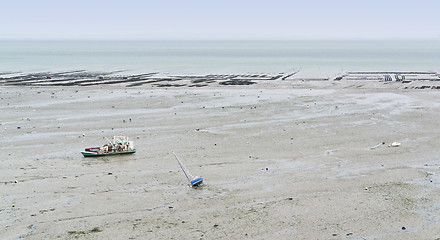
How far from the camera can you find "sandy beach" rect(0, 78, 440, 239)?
1714cm

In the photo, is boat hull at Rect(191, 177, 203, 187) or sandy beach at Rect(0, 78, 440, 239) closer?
sandy beach at Rect(0, 78, 440, 239)

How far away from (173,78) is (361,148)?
4405 centimetres

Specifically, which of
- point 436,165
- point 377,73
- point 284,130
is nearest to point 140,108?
point 284,130

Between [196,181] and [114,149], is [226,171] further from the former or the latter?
[114,149]

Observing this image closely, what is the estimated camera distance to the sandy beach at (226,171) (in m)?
17.1

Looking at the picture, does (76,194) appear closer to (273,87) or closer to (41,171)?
(41,171)

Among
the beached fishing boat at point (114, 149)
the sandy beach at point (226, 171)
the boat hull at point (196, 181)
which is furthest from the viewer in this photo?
the beached fishing boat at point (114, 149)

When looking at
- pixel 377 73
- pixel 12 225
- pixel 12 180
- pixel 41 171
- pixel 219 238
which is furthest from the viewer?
pixel 377 73

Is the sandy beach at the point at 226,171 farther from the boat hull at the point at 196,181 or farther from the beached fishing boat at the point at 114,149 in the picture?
the beached fishing boat at the point at 114,149

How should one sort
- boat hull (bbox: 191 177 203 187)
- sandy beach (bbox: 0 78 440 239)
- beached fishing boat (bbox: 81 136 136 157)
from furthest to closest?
1. beached fishing boat (bbox: 81 136 136 157)
2. boat hull (bbox: 191 177 203 187)
3. sandy beach (bbox: 0 78 440 239)

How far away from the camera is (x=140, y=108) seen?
42375mm

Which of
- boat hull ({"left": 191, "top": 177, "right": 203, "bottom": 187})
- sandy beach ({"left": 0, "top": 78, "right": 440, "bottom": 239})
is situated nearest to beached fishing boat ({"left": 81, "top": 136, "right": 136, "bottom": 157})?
sandy beach ({"left": 0, "top": 78, "right": 440, "bottom": 239})

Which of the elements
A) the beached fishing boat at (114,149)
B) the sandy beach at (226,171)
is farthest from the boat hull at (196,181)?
the beached fishing boat at (114,149)

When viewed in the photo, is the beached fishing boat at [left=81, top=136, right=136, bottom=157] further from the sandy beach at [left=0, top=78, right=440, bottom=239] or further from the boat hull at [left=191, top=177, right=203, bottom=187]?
the boat hull at [left=191, top=177, right=203, bottom=187]
